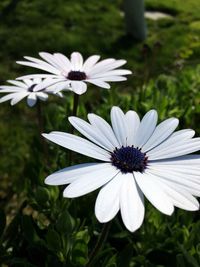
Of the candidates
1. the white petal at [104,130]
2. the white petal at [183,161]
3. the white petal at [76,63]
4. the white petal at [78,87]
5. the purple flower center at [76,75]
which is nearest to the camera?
the white petal at [183,161]

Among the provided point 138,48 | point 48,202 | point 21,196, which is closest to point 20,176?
point 21,196

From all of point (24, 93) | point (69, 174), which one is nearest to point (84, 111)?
point (24, 93)

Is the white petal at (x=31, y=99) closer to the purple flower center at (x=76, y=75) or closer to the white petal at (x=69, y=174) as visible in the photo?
the purple flower center at (x=76, y=75)

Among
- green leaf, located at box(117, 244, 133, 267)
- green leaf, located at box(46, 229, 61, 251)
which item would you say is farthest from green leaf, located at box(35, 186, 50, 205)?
green leaf, located at box(117, 244, 133, 267)

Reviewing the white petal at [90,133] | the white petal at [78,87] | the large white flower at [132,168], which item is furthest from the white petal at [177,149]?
the white petal at [78,87]

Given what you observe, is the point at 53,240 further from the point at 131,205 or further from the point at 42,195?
the point at 131,205

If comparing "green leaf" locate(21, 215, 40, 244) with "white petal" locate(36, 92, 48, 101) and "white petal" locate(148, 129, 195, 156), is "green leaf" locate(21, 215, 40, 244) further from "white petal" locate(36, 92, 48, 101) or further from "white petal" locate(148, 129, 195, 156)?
"white petal" locate(148, 129, 195, 156)

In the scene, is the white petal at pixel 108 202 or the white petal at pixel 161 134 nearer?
the white petal at pixel 108 202
